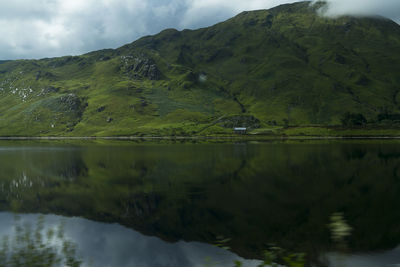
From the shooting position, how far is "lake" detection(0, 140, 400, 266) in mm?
19489

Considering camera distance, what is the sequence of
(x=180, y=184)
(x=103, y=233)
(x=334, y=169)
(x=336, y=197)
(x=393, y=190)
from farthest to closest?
1. (x=334, y=169)
2. (x=180, y=184)
3. (x=393, y=190)
4. (x=336, y=197)
5. (x=103, y=233)

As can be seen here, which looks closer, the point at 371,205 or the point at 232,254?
the point at 232,254

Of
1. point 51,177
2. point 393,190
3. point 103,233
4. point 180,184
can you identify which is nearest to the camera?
point 103,233

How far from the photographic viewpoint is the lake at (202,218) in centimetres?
1949

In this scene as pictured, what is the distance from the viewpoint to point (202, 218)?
29641 millimetres

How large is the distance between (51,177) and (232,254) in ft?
→ 151

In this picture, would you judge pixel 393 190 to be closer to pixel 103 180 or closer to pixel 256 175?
pixel 256 175

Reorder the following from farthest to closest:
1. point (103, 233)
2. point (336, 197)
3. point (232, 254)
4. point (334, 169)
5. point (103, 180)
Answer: point (334, 169) → point (103, 180) → point (336, 197) → point (103, 233) → point (232, 254)

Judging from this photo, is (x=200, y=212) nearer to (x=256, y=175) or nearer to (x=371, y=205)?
(x=371, y=205)

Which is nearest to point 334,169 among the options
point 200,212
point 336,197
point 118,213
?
point 336,197

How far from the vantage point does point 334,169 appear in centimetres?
6331

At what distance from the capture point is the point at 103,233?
82.9 feet

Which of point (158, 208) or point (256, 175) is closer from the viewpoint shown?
point (158, 208)

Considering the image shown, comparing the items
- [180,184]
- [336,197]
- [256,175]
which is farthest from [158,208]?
[256,175]
